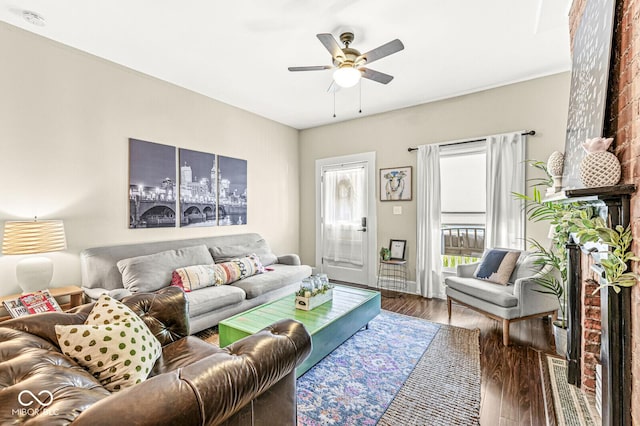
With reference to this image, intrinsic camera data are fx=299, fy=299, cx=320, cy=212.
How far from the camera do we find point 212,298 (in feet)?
9.52

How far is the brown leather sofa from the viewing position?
30.6 inches

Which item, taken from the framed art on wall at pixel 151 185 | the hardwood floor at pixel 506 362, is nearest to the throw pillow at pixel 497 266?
the hardwood floor at pixel 506 362

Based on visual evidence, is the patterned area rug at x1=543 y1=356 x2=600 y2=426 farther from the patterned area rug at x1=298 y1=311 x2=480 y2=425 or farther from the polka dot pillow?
the polka dot pillow

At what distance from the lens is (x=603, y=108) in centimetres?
146

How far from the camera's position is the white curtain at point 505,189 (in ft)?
11.6

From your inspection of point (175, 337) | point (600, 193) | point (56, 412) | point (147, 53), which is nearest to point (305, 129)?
point (147, 53)

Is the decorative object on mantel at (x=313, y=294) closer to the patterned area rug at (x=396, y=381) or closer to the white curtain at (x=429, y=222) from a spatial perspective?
the patterned area rug at (x=396, y=381)

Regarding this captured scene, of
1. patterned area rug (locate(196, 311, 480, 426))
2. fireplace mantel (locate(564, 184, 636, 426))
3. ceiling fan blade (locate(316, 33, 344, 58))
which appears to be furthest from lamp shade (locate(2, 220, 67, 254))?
fireplace mantel (locate(564, 184, 636, 426))

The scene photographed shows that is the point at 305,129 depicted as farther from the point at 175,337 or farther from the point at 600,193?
the point at 600,193

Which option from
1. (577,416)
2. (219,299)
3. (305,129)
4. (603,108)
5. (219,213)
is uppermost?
(305,129)

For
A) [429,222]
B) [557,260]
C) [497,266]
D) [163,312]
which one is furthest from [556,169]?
[163,312]

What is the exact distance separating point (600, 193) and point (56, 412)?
2017 mm

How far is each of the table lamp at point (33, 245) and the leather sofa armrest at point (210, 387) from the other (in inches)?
83.6

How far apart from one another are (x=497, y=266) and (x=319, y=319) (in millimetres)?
2087
